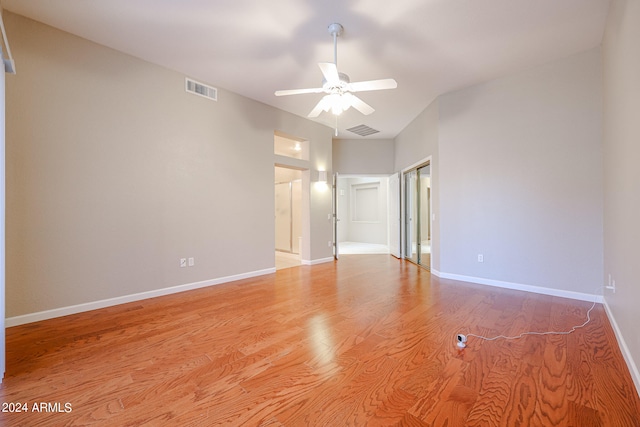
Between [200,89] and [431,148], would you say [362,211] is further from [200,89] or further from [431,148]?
[200,89]

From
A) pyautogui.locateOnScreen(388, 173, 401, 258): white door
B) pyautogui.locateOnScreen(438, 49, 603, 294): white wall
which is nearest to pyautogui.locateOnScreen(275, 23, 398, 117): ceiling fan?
pyautogui.locateOnScreen(438, 49, 603, 294): white wall

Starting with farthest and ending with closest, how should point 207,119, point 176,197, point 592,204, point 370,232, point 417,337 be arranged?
point 370,232, point 207,119, point 176,197, point 592,204, point 417,337

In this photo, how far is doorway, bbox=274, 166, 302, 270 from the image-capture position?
669 centimetres

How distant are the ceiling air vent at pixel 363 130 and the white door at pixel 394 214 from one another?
121 cm

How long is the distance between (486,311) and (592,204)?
192 cm

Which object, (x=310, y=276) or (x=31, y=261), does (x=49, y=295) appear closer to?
(x=31, y=261)

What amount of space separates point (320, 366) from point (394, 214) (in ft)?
17.4

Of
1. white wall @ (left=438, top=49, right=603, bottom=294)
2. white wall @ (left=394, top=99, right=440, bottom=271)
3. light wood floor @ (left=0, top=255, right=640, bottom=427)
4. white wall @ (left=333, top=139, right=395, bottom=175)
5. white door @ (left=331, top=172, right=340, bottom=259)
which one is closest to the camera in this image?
light wood floor @ (left=0, top=255, right=640, bottom=427)

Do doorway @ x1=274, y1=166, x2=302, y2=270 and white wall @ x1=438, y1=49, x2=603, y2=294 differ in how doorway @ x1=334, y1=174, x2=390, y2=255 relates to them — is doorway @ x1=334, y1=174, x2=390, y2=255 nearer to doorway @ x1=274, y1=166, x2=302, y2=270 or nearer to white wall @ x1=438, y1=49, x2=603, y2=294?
doorway @ x1=274, y1=166, x2=302, y2=270

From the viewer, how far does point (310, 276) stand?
15.7 feet

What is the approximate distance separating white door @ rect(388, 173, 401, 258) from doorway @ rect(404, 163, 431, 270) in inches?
8.8

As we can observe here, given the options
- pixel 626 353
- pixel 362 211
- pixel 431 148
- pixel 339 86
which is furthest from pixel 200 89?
pixel 362 211

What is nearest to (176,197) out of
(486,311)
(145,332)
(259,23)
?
(145,332)

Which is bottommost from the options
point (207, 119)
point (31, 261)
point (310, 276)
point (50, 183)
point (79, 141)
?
point (310, 276)
